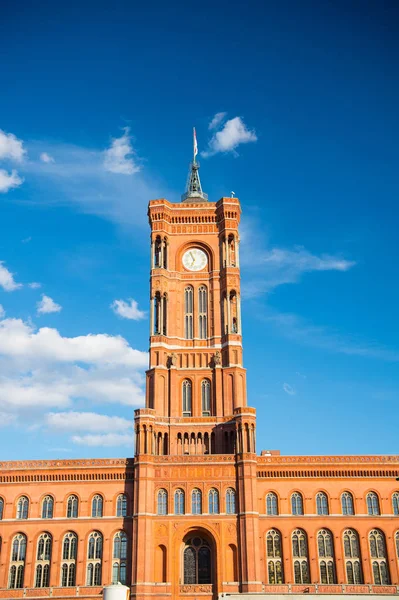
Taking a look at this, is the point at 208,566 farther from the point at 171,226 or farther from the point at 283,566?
the point at 171,226

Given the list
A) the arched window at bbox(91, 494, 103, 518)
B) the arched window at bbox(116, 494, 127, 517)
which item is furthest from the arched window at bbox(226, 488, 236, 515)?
the arched window at bbox(91, 494, 103, 518)

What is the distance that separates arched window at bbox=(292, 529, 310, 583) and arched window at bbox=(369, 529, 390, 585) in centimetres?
662

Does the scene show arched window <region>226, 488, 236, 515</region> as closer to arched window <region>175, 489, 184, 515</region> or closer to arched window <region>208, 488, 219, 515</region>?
arched window <region>208, 488, 219, 515</region>

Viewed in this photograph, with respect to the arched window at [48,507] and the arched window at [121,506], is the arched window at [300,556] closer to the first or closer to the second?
the arched window at [121,506]

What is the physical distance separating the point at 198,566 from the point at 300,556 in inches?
410

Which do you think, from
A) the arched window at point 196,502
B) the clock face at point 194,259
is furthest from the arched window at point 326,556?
the clock face at point 194,259

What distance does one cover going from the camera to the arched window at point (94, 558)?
67.9 m

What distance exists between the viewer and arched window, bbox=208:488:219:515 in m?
68.8

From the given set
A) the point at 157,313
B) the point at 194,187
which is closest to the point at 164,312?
the point at 157,313

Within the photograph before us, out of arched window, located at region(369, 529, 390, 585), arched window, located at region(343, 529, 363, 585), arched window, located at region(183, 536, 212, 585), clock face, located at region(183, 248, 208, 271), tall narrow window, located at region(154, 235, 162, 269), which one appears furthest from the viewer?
clock face, located at region(183, 248, 208, 271)

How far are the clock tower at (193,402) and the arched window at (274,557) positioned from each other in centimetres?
330

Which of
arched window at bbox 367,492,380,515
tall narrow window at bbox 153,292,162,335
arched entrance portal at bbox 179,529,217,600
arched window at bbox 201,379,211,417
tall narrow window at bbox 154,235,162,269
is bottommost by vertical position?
arched entrance portal at bbox 179,529,217,600

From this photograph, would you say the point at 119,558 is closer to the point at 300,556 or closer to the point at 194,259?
the point at 300,556

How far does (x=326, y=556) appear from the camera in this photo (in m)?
68.6
